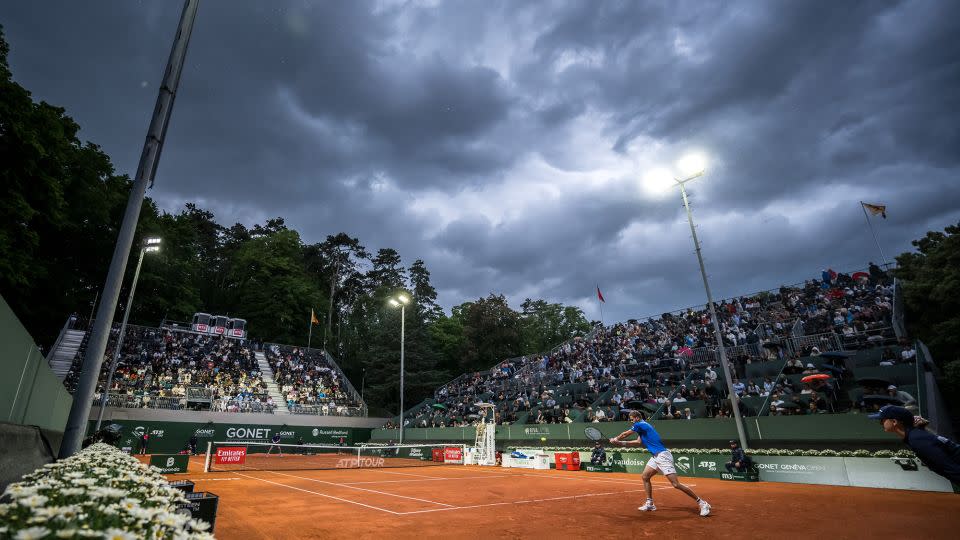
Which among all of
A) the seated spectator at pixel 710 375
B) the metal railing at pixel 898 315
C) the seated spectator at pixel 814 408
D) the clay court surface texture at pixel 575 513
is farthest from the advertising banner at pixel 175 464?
the metal railing at pixel 898 315

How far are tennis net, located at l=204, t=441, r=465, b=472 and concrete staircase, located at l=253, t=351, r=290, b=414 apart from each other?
298 centimetres

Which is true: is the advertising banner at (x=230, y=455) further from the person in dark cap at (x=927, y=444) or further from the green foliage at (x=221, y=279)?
the person in dark cap at (x=927, y=444)

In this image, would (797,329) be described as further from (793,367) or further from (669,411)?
(669,411)

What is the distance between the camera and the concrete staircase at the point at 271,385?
3730 cm

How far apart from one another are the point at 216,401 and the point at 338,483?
77.1ft

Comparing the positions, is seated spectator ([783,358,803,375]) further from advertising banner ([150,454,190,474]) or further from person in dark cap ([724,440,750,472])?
advertising banner ([150,454,190,474])

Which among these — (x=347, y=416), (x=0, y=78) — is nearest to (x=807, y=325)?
(x=347, y=416)

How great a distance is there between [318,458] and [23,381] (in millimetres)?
29368

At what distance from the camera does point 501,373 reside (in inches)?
1642

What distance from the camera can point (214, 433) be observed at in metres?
33.4

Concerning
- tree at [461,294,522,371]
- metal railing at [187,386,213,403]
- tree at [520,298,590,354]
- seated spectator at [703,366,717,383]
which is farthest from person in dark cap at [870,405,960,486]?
tree at [520,298,590,354]

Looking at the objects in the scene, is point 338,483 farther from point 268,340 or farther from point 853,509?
point 268,340

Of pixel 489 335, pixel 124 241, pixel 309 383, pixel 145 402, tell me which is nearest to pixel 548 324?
pixel 489 335

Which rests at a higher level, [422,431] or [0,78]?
[0,78]
